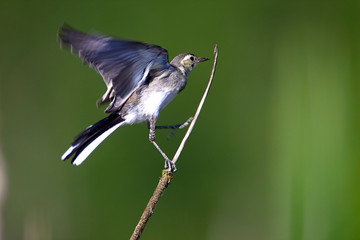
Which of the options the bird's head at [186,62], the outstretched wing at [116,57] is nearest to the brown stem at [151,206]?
the outstretched wing at [116,57]

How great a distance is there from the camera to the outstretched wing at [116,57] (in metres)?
2.40

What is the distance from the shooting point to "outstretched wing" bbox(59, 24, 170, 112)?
94.3 inches

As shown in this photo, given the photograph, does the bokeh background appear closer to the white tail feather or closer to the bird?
the white tail feather

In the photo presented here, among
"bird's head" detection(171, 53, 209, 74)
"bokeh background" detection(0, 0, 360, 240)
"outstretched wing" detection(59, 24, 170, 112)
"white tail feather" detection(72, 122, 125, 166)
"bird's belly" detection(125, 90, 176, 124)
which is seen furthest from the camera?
"bokeh background" detection(0, 0, 360, 240)

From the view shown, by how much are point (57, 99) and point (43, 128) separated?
0.27 meters

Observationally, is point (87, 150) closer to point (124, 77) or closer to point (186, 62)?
point (124, 77)

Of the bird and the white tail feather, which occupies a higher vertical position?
the bird

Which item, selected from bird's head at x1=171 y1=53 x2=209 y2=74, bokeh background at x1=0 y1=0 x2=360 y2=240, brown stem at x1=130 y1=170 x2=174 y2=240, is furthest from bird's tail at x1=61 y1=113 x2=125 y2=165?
brown stem at x1=130 y1=170 x2=174 y2=240

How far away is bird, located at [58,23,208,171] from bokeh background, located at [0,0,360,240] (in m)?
0.48

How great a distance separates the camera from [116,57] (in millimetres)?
2562

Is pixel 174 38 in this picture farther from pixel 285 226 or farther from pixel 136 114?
pixel 285 226

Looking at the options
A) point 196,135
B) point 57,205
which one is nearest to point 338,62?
point 196,135

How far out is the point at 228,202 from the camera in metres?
3.83

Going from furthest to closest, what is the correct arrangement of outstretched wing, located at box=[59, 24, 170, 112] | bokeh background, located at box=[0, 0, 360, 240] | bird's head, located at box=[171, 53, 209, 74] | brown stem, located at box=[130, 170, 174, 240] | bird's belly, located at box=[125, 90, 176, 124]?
bokeh background, located at box=[0, 0, 360, 240], bird's head, located at box=[171, 53, 209, 74], bird's belly, located at box=[125, 90, 176, 124], outstretched wing, located at box=[59, 24, 170, 112], brown stem, located at box=[130, 170, 174, 240]
